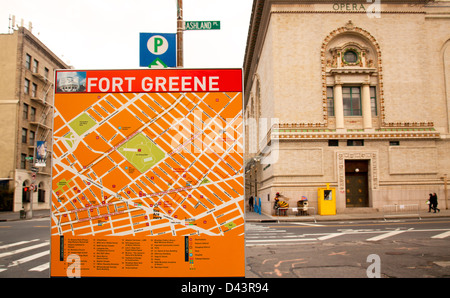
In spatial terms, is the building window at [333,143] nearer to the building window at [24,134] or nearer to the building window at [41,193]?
the building window at [24,134]

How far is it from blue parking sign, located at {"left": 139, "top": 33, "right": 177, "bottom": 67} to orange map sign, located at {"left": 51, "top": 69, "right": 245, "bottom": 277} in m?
4.37

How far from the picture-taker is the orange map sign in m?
3.61

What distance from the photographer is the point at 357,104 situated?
30.5 m

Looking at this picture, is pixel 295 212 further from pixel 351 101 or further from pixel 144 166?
pixel 144 166

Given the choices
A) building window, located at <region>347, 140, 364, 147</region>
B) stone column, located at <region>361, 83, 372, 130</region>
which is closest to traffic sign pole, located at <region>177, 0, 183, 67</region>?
building window, located at <region>347, 140, 364, 147</region>

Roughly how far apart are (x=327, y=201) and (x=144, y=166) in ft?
84.0

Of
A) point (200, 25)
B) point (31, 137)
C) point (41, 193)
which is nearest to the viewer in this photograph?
point (200, 25)

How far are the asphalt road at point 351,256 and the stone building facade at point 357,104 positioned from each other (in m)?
15.1

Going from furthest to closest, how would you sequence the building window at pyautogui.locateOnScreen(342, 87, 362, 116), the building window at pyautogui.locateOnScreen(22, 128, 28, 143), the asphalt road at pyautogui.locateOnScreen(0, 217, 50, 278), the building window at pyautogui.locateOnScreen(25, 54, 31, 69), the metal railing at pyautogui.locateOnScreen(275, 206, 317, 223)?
the building window at pyautogui.locateOnScreen(25, 54, 31, 69), the building window at pyautogui.locateOnScreen(22, 128, 28, 143), the building window at pyautogui.locateOnScreen(342, 87, 362, 116), the metal railing at pyautogui.locateOnScreen(275, 206, 317, 223), the asphalt road at pyautogui.locateOnScreen(0, 217, 50, 278)

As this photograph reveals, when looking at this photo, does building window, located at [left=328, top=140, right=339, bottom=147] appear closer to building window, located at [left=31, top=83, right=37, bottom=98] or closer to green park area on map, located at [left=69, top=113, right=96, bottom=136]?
green park area on map, located at [left=69, top=113, right=96, bottom=136]

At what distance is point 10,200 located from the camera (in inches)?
1674

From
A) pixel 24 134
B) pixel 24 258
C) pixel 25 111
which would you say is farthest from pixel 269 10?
pixel 24 134
